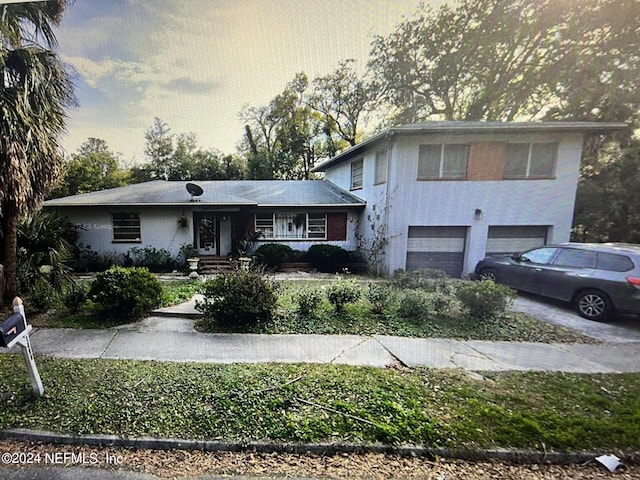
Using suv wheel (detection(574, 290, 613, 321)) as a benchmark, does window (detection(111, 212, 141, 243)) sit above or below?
above

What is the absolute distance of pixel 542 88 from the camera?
327 inches

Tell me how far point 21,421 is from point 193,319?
267cm

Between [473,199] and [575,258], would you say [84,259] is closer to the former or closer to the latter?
[473,199]

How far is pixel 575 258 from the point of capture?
15.5 feet

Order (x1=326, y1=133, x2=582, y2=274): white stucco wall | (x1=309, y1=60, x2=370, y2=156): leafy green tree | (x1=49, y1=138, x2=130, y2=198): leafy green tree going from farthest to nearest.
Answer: (x1=49, y1=138, x2=130, y2=198): leafy green tree → (x1=309, y1=60, x2=370, y2=156): leafy green tree → (x1=326, y1=133, x2=582, y2=274): white stucco wall

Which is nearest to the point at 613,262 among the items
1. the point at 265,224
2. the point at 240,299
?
the point at 240,299

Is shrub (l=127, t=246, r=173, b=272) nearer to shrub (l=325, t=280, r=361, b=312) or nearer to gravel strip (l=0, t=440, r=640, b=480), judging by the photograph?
shrub (l=325, t=280, r=361, b=312)

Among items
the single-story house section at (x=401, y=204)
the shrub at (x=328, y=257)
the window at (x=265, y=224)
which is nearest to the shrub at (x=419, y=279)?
the single-story house section at (x=401, y=204)

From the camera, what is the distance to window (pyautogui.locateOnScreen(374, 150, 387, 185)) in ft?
28.1

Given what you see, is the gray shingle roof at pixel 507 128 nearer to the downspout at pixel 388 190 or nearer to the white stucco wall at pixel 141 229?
the downspout at pixel 388 190

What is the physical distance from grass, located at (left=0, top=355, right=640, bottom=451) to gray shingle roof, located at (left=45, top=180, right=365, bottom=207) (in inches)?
291

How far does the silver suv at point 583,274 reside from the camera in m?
4.14

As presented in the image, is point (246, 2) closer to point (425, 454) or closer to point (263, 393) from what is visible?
point (263, 393)

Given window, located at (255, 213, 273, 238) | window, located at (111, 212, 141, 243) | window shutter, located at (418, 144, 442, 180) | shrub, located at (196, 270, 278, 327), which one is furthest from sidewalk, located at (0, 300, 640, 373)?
window, located at (255, 213, 273, 238)
